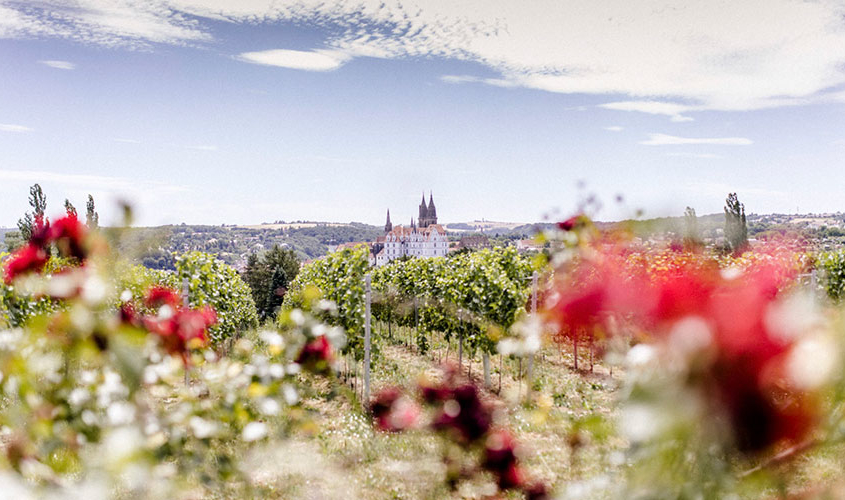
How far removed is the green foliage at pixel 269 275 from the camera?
1045 inches

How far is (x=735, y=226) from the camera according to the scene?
3322cm

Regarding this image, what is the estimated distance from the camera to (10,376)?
1193mm

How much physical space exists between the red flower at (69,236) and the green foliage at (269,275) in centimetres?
2476

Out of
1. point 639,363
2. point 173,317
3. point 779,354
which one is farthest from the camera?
point 173,317

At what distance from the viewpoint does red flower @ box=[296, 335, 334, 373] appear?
72.2 inches

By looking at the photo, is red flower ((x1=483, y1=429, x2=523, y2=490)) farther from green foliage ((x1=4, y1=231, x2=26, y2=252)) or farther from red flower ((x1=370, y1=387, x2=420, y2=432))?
green foliage ((x1=4, y1=231, x2=26, y2=252))

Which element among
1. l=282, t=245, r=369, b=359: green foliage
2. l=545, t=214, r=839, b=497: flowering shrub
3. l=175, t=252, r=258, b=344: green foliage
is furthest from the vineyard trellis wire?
l=545, t=214, r=839, b=497: flowering shrub

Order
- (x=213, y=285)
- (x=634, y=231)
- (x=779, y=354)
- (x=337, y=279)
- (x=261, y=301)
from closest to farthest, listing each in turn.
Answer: (x=779, y=354) < (x=634, y=231) < (x=337, y=279) < (x=213, y=285) < (x=261, y=301)

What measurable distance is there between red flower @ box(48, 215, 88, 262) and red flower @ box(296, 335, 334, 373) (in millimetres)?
784

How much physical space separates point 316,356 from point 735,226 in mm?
37915

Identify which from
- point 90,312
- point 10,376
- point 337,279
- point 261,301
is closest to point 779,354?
point 90,312

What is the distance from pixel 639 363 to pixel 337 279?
722 centimetres

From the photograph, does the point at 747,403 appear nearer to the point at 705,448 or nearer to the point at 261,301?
the point at 705,448

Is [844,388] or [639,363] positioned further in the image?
[639,363]
